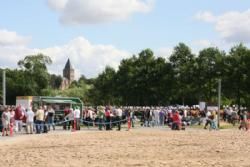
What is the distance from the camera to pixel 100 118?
41656 millimetres

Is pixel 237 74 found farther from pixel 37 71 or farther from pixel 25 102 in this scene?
pixel 37 71

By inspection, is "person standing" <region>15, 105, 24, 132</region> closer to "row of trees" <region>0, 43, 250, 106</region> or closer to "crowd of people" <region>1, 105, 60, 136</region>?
"crowd of people" <region>1, 105, 60, 136</region>

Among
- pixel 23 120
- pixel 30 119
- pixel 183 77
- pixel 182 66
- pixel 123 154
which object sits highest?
pixel 182 66

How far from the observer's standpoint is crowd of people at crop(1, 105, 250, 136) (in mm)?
34812

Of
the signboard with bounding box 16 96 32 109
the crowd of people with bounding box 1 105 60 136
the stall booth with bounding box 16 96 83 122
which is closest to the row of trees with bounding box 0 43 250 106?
the stall booth with bounding box 16 96 83 122

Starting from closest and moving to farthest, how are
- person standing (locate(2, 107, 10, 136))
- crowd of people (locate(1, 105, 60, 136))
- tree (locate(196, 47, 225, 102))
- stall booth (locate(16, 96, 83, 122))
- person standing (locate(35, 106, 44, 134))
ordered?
person standing (locate(2, 107, 10, 136))
crowd of people (locate(1, 105, 60, 136))
person standing (locate(35, 106, 44, 134))
stall booth (locate(16, 96, 83, 122))
tree (locate(196, 47, 225, 102))

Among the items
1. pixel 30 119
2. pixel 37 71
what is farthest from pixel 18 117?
pixel 37 71

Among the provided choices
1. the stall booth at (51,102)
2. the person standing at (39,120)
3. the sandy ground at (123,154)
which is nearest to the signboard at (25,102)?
the stall booth at (51,102)

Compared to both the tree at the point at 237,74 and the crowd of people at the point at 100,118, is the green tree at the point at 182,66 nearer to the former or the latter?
the tree at the point at 237,74

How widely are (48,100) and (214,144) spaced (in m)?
25.5

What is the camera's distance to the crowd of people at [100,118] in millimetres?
34812

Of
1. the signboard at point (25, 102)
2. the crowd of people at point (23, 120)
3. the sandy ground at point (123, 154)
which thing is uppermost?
the signboard at point (25, 102)

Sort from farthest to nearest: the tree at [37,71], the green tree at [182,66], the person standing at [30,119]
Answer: the tree at [37,71], the green tree at [182,66], the person standing at [30,119]

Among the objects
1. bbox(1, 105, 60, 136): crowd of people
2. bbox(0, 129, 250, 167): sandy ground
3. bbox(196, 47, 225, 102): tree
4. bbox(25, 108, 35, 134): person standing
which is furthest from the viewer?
bbox(196, 47, 225, 102): tree
